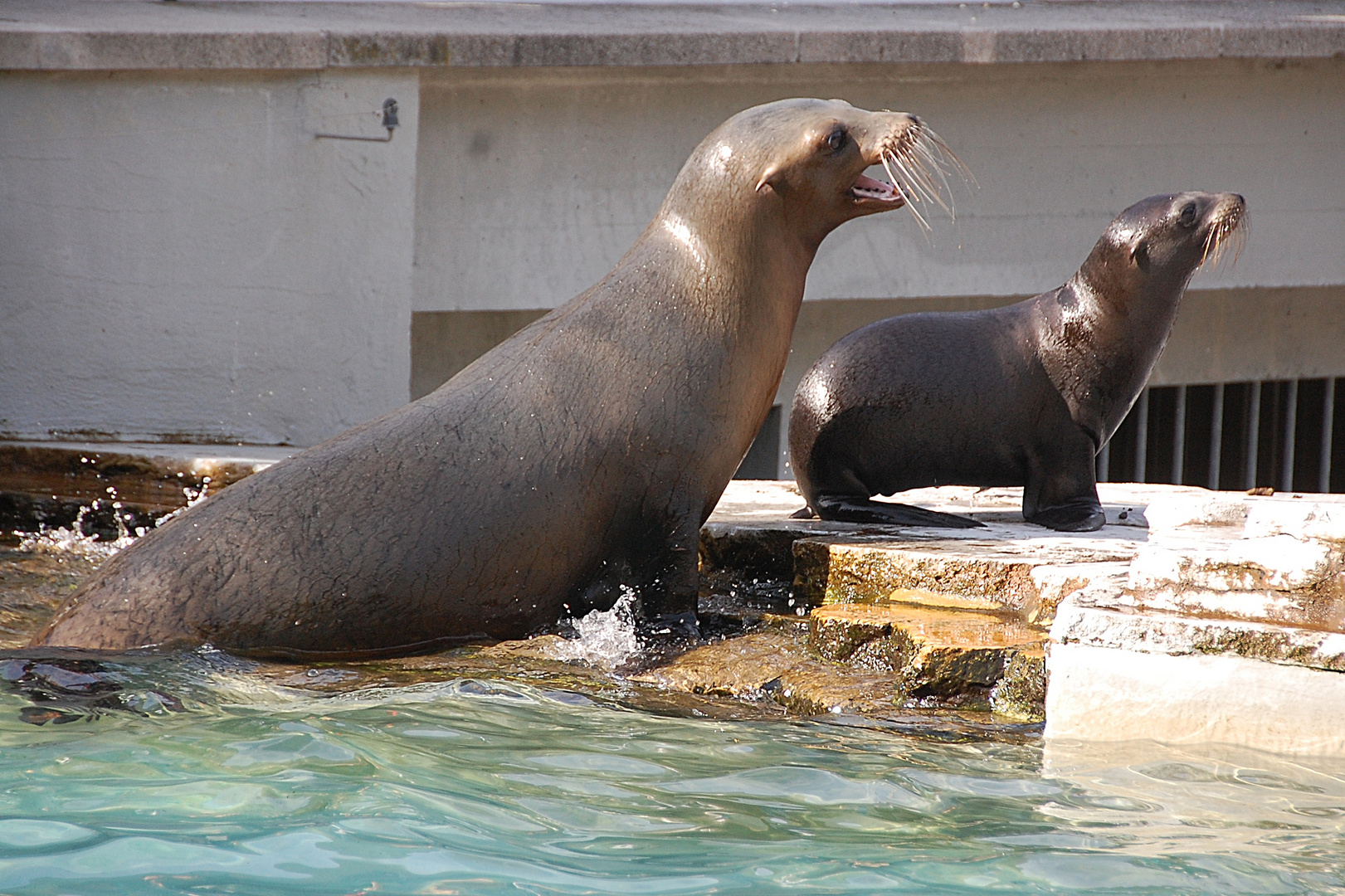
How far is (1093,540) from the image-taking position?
421 cm

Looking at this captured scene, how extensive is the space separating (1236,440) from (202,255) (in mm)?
6867

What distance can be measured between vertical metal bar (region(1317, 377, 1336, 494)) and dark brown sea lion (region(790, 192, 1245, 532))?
6182 mm

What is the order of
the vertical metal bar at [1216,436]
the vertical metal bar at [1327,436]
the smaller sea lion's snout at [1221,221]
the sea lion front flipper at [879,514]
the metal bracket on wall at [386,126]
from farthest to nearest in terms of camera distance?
the vertical metal bar at [1327,436]
the vertical metal bar at [1216,436]
the metal bracket on wall at [386,126]
the sea lion front flipper at [879,514]
the smaller sea lion's snout at [1221,221]

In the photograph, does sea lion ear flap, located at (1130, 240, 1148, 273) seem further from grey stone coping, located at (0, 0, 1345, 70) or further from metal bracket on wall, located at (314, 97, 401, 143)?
metal bracket on wall, located at (314, 97, 401, 143)

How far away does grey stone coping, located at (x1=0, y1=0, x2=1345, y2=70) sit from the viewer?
6.62 meters

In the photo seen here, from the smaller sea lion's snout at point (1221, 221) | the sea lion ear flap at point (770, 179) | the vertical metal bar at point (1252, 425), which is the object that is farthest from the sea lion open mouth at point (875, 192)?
the vertical metal bar at point (1252, 425)

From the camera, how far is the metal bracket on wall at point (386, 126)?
22.7ft

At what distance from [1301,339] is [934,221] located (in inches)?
133

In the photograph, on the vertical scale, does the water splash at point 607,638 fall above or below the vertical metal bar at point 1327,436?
below

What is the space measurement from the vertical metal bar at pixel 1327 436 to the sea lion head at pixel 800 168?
23.2 feet

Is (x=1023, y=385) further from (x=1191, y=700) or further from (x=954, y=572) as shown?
(x=1191, y=700)

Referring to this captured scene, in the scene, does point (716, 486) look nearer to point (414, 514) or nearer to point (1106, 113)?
point (414, 514)

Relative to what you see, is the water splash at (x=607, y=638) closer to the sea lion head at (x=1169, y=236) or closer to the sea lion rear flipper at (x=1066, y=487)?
Result: the sea lion rear flipper at (x=1066, y=487)

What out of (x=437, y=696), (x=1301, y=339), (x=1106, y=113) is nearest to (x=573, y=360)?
(x=437, y=696)
